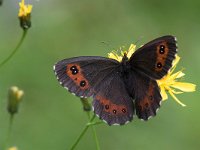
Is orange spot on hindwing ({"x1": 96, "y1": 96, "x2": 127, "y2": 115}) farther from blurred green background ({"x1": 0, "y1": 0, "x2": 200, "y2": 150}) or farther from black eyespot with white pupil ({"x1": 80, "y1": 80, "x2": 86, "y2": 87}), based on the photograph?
blurred green background ({"x1": 0, "y1": 0, "x2": 200, "y2": 150})

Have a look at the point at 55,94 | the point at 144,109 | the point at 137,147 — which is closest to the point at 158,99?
the point at 144,109

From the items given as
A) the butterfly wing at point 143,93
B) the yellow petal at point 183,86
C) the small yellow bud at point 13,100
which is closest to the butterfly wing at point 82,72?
the butterfly wing at point 143,93

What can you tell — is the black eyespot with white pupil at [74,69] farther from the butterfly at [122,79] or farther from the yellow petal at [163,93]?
the yellow petal at [163,93]

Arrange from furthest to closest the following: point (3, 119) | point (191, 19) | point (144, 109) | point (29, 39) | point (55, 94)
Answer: point (191, 19), point (29, 39), point (55, 94), point (3, 119), point (144, 109)

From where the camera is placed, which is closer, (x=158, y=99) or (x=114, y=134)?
(x=158, y=99)

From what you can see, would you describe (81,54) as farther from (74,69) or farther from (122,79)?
(74,69)

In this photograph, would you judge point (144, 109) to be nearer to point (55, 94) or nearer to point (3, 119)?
point (3, 119)

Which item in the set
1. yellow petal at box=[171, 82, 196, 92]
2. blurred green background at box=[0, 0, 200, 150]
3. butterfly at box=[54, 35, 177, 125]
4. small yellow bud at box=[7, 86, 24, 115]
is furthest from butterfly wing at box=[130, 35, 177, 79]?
blurred green background at box=[0, 0, 200, 150]
